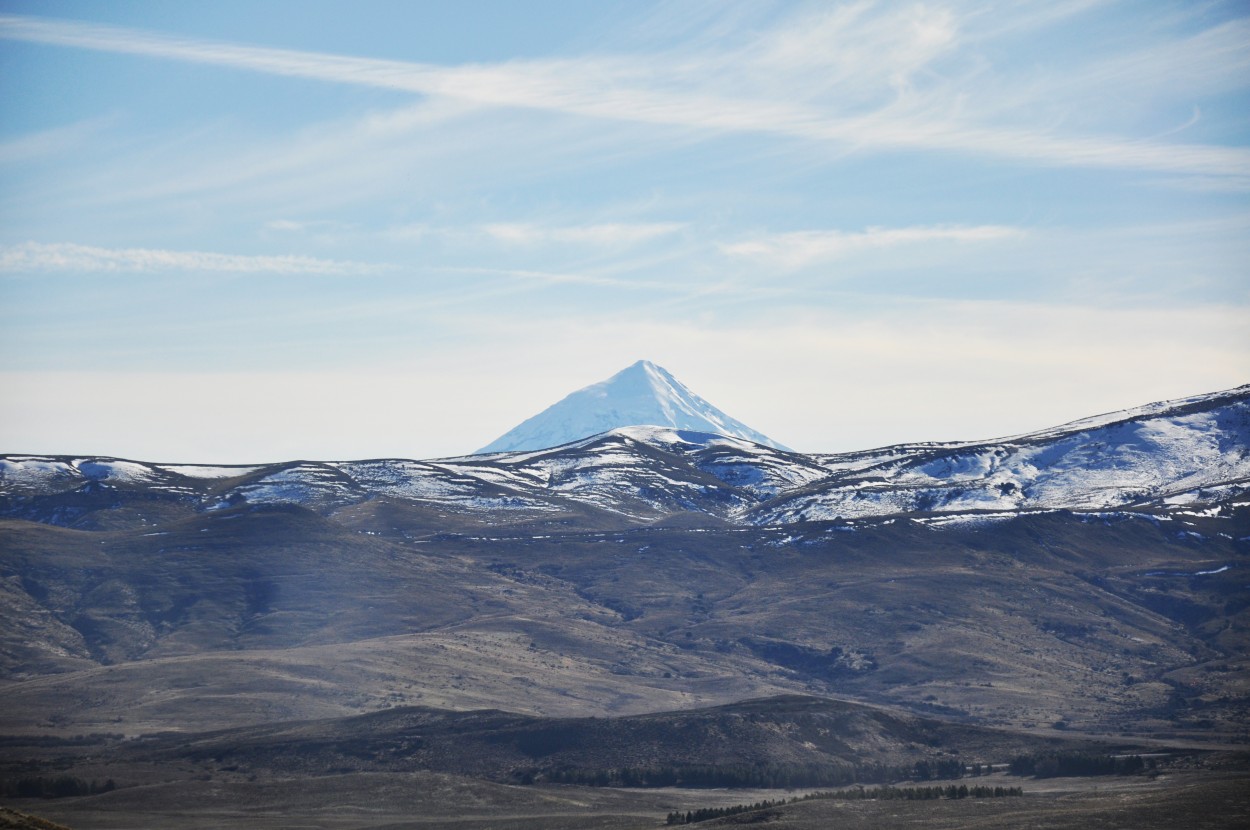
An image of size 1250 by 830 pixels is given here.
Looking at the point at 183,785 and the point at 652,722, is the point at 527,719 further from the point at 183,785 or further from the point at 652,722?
the point at 183,785

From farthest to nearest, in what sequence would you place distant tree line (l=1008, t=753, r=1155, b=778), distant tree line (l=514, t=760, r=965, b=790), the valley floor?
1. distant tree line (l=514, t=760, r=965, b=790)
2. distant tree line (l=1008, t=753, r=1155, b=778)
3. the valley floor

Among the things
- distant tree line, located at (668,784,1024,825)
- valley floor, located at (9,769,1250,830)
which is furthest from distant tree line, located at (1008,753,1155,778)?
distant tree line, located at (668,784,1024,825)

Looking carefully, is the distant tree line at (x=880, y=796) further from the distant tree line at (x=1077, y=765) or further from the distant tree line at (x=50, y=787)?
the distant tree line at (x=50, y=787)

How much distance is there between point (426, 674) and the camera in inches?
7756

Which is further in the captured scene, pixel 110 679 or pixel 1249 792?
pixel 110 679

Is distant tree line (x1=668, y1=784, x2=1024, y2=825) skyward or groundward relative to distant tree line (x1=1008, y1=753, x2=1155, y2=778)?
skyward

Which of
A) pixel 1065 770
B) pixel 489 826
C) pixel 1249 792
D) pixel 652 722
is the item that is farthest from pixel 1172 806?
pixel 652 722

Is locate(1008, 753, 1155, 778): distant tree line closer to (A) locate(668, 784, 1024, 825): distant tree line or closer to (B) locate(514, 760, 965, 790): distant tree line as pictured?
(B) locate(514, 760, 965, 790): distant tree line

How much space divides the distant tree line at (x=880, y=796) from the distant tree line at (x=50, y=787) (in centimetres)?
5415

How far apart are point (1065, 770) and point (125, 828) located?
274 feet

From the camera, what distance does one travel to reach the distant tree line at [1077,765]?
13838cm

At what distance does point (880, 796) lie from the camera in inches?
4872

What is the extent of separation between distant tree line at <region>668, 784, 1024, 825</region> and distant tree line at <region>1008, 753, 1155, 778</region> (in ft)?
41.4

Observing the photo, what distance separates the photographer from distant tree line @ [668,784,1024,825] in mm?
118625
